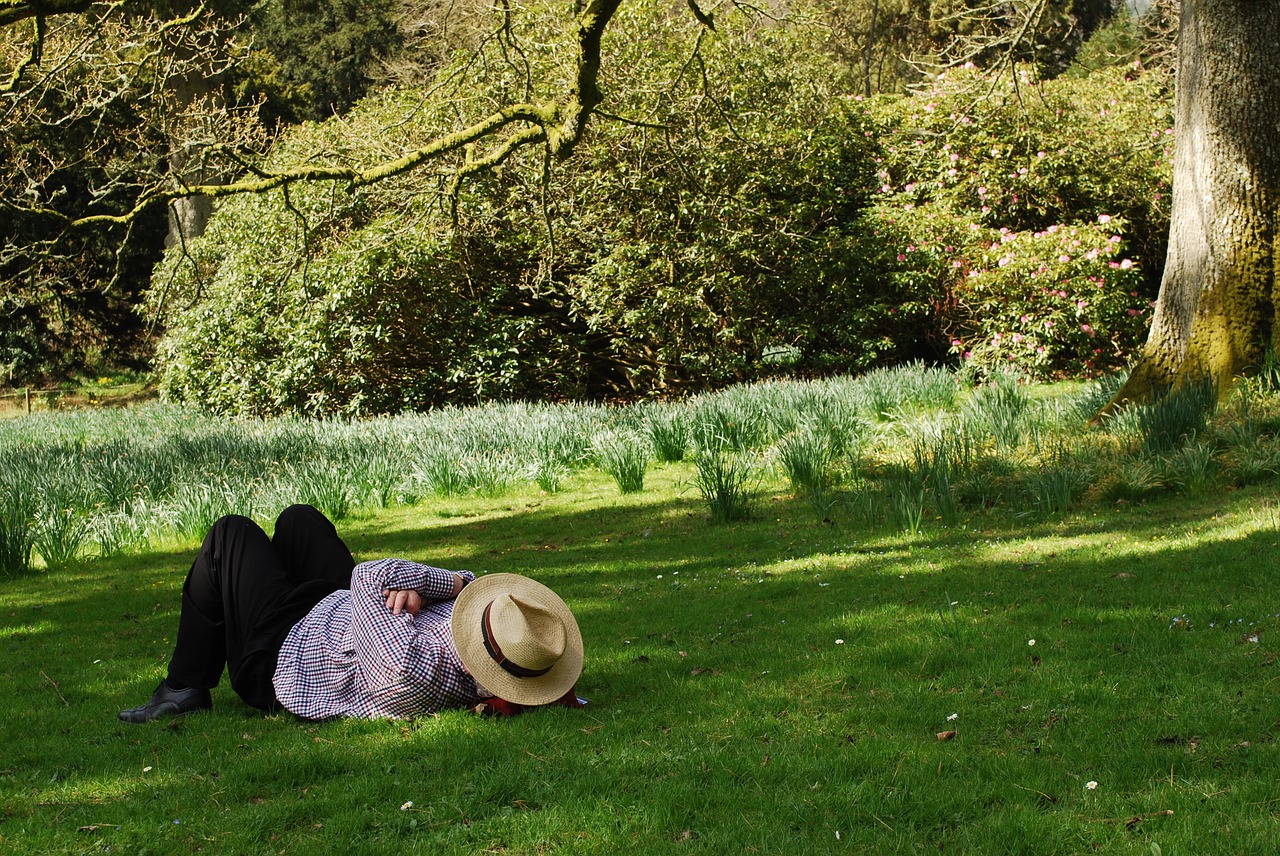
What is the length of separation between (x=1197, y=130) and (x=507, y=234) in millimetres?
8063

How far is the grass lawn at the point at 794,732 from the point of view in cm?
283

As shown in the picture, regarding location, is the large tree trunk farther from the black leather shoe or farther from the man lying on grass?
the black leather shoe

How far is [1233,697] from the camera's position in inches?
135

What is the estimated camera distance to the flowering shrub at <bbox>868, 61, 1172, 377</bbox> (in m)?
12.9

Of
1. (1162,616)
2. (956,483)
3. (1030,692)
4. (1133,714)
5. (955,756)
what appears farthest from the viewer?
(956,483)

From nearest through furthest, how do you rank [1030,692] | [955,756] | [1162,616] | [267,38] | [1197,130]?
[955,756] < [1030,692] < [1162,616] < [1197,130] < [267,38]

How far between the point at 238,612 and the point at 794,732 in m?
1.97

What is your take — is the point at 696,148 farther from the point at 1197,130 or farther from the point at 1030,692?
the point at 1030,692

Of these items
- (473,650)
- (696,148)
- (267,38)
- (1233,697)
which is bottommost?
(1233,697)

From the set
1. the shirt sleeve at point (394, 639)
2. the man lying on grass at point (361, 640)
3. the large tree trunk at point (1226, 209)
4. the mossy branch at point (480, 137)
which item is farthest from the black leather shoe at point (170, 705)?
the large tree trunk at point (1226, 209)

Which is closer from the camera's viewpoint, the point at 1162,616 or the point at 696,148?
the point at 1162,616

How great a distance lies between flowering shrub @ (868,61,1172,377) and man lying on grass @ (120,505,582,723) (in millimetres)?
10335

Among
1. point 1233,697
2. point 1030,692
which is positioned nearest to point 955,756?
point 1030,692

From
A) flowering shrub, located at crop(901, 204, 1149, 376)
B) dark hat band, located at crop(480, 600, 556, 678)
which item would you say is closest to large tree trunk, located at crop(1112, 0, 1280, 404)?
flowering shrub, located at crop(901, 204, 1149, 376)
